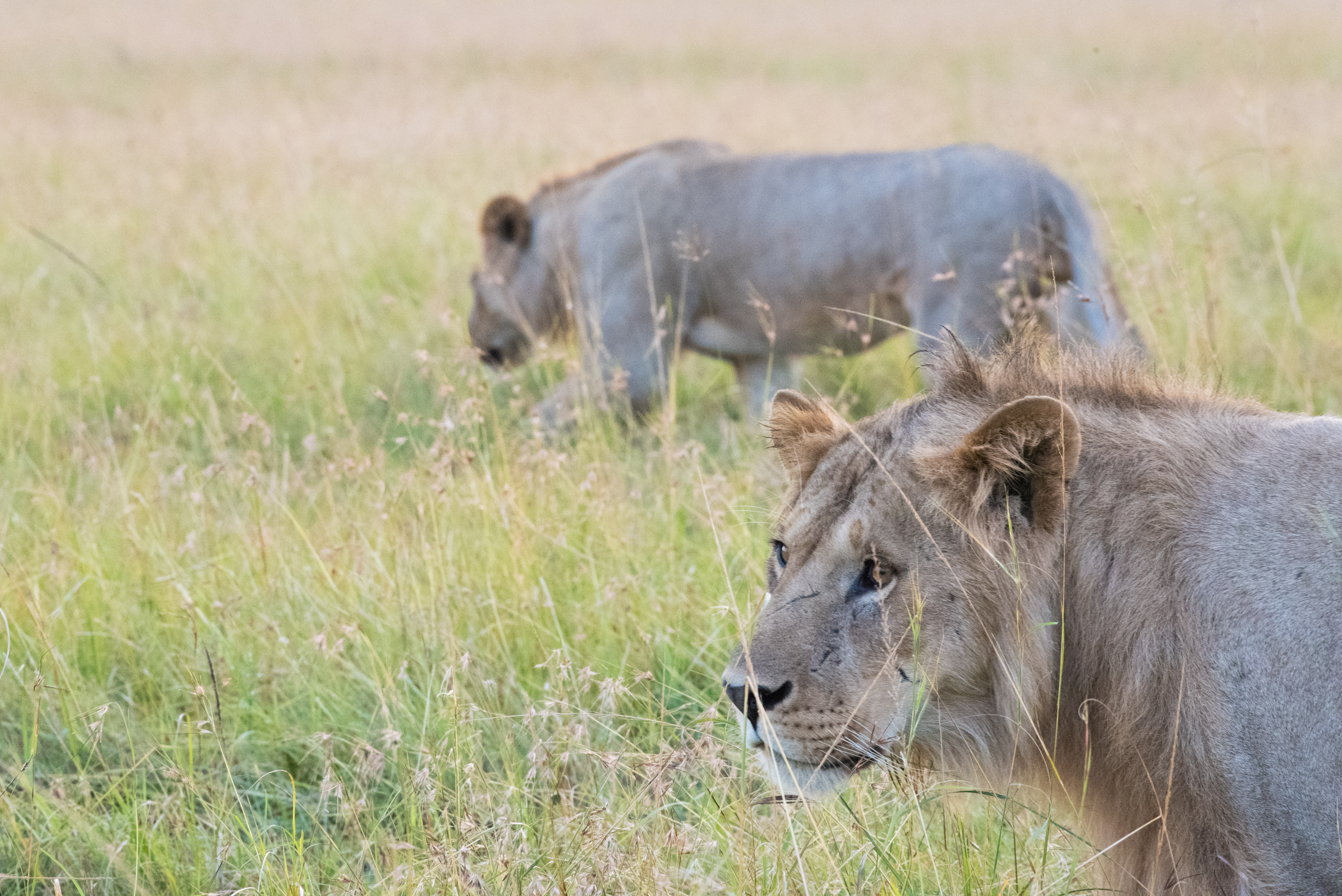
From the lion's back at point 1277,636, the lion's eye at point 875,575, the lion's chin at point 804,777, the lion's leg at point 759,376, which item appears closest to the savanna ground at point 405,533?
the lion's chin at point 804,777

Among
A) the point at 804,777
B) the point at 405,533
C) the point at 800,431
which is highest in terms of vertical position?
the point at 800,431

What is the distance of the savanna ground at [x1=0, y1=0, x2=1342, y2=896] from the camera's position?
106 inches

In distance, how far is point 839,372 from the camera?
6609mm

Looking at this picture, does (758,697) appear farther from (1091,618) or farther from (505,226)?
(505,226)

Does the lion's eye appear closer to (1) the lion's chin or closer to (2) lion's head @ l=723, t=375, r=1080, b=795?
(2) lion's head @ l=723, t=375, r=1080, b=795

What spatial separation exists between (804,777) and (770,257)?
392 cm

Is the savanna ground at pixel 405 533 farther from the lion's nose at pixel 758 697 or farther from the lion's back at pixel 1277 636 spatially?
the lion's back at pixel 1277 636

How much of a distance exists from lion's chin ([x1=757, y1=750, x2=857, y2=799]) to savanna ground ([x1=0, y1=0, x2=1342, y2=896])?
75 mm

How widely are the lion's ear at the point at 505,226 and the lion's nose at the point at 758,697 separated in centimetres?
469

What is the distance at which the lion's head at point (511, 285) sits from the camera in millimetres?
6766

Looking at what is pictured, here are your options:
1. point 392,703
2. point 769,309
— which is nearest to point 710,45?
point 769,309

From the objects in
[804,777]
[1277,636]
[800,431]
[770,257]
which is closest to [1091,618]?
[1277,636]

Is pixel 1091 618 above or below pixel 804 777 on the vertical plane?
above

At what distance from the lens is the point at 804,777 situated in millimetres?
2393
